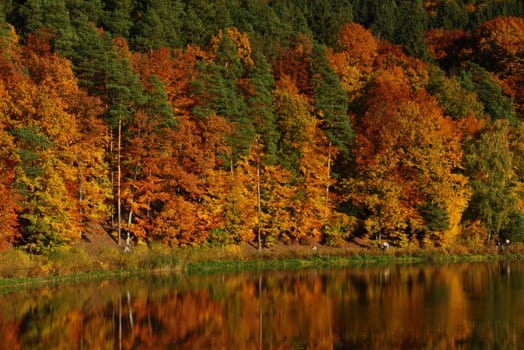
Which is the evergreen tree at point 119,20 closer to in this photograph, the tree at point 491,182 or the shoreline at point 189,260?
the shoreline at point 189,260

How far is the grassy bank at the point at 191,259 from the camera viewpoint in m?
51.5

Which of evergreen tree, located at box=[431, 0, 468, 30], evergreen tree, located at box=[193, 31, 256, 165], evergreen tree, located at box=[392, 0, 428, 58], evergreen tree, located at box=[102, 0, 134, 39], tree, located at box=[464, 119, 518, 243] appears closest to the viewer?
evergreen tree, located at box=[193, 31, 256, 165]

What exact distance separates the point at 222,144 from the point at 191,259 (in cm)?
1158

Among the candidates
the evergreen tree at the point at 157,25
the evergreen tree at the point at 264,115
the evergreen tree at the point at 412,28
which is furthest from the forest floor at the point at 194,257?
the evergreen tree at the point at 412,28

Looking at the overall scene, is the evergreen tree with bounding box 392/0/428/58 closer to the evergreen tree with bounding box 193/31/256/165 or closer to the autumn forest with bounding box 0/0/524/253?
the autumn forest with bounding box 0/0/524/253

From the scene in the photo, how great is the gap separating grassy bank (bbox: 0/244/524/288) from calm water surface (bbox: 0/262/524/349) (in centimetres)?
250

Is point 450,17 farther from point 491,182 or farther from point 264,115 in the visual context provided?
point 264,115

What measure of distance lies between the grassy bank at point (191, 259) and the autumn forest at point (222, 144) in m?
1.44

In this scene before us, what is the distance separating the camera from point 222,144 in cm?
7075

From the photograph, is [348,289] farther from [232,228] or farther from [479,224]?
[479,224]

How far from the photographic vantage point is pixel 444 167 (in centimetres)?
7950

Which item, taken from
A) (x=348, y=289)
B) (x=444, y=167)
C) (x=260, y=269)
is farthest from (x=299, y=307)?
(x=444, y=167)

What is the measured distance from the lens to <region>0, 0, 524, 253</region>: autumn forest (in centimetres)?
5809

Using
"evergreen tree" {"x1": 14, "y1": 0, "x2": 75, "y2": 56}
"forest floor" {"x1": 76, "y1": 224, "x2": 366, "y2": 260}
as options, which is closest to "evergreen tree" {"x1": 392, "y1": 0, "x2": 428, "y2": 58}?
"forest floor" {"x1": 76, "y1": 224, "x2": 366, "y2": 260}
